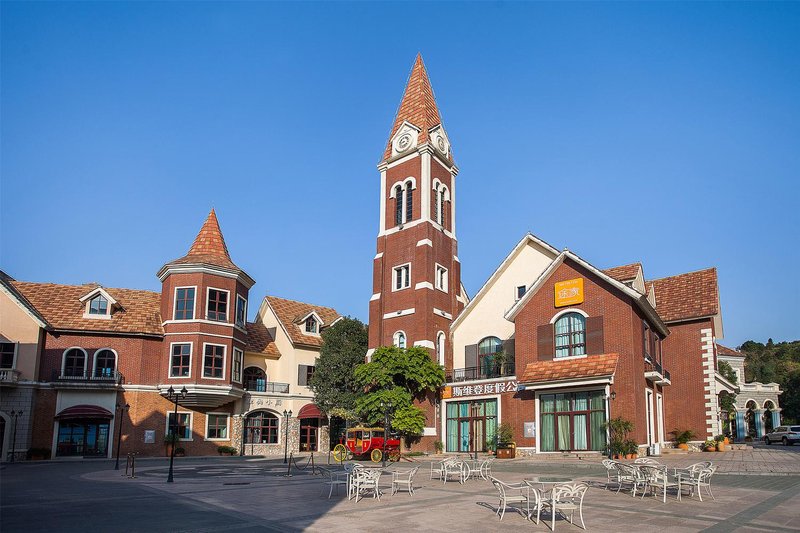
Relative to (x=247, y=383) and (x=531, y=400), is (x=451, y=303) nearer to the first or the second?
(x=531, y=400)

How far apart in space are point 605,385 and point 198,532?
22457 millimetres

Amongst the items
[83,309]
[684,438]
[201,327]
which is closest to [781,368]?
[684,438]

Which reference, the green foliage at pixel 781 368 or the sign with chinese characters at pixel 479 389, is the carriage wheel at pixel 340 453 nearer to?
the sign with chinese characters at pixel 479 389

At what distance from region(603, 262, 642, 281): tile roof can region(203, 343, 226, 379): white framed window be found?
76.3ft

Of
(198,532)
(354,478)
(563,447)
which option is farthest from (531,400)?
(198,532)

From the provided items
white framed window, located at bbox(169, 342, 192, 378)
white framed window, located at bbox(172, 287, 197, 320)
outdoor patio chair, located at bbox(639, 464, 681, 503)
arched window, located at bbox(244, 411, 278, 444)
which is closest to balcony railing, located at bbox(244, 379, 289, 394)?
arched window, located at bbox(244, 411, 278, 444)

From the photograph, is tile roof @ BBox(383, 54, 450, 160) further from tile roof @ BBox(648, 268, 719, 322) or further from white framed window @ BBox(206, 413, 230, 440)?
white framed window @ BBox(206, 413, 230, 440)

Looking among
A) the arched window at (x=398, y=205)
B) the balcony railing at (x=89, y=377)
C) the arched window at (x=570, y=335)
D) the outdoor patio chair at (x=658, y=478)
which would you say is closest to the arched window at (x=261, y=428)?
Answer: the balcony railing at (x=89, y=377)

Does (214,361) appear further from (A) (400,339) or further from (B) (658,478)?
(B) (658,478)

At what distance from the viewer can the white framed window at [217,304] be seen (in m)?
39.8

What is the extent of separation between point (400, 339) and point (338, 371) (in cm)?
527

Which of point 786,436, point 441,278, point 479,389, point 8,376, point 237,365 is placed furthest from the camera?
point 786,436

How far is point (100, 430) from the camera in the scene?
38.2 m

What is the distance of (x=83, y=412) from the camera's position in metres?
37.1
